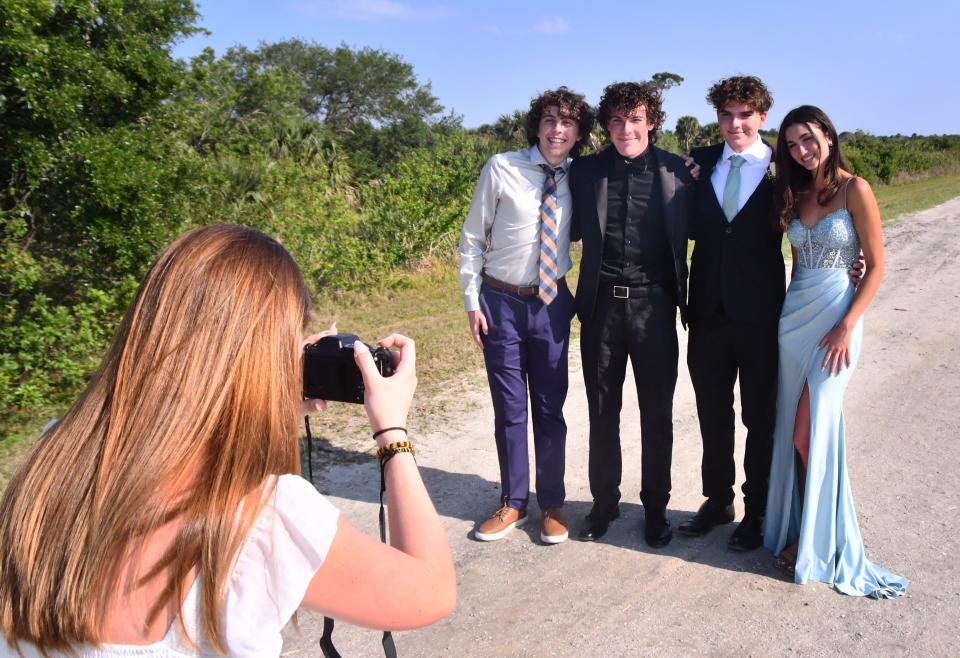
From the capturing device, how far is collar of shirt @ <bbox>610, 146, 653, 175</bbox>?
383 centimetres

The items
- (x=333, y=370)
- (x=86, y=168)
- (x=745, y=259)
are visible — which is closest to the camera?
(x=333, y=370)

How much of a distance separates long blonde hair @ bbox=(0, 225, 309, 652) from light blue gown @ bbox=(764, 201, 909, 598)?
2.73 m

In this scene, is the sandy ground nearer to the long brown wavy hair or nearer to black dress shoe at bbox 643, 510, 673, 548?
black dress shoe at bbox 643, 510, 673, 548

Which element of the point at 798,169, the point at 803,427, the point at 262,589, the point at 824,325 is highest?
the point at 798,169

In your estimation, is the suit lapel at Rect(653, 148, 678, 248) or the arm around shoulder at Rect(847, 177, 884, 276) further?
the suit lapel at Rect(653, 148, 678, 248)

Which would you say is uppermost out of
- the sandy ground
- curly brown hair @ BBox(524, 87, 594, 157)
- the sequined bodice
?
curly brown hair @ BBox(524, 87, 594, 157)

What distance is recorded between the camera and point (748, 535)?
12.6 ft

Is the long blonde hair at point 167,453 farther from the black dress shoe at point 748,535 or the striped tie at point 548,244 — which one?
the black dress shoe at point 748,535

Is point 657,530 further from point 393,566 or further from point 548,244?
point 393,566

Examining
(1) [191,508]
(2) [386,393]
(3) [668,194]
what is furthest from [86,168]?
(1) [191,508]

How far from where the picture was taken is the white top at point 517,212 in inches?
157

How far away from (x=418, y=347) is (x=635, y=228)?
12.7 ft

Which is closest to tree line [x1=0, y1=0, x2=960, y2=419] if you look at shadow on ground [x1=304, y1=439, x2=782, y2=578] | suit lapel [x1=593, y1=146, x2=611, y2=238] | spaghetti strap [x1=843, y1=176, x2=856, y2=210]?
suit lapel [x1=593, y1=146, x2=611, y2=238]

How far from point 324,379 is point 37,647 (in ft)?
2.91
